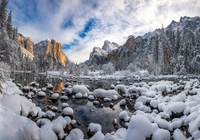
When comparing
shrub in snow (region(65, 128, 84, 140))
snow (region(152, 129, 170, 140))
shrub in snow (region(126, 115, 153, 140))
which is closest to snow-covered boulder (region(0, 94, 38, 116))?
shrub in snow (region(65, 128, 84, 140))

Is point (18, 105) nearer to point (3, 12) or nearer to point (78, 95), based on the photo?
point (78, 95)

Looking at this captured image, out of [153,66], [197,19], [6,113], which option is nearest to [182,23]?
[197,19]

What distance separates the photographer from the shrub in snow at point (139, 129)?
493 centimetres

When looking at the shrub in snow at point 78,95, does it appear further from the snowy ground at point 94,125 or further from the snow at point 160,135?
the snow at point 160,135

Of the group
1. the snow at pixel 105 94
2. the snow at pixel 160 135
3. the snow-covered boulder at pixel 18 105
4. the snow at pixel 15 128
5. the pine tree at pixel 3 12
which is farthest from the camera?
the pine tree at pixel 3 12

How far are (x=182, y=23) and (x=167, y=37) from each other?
390ft

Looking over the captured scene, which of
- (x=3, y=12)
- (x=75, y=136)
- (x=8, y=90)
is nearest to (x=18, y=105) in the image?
(x=75, y=136)

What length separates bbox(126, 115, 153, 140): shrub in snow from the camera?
16.2 ft

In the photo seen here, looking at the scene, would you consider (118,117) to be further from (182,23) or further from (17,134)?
(182,23)

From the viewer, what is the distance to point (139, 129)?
5.07 meters

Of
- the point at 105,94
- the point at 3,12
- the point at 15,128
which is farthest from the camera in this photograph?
the point at 3,12

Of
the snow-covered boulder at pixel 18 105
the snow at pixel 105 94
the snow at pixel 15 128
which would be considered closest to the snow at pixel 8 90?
the snow-covered boulder at pixel 18 105

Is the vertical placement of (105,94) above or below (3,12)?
below

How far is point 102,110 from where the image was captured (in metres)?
10.1
